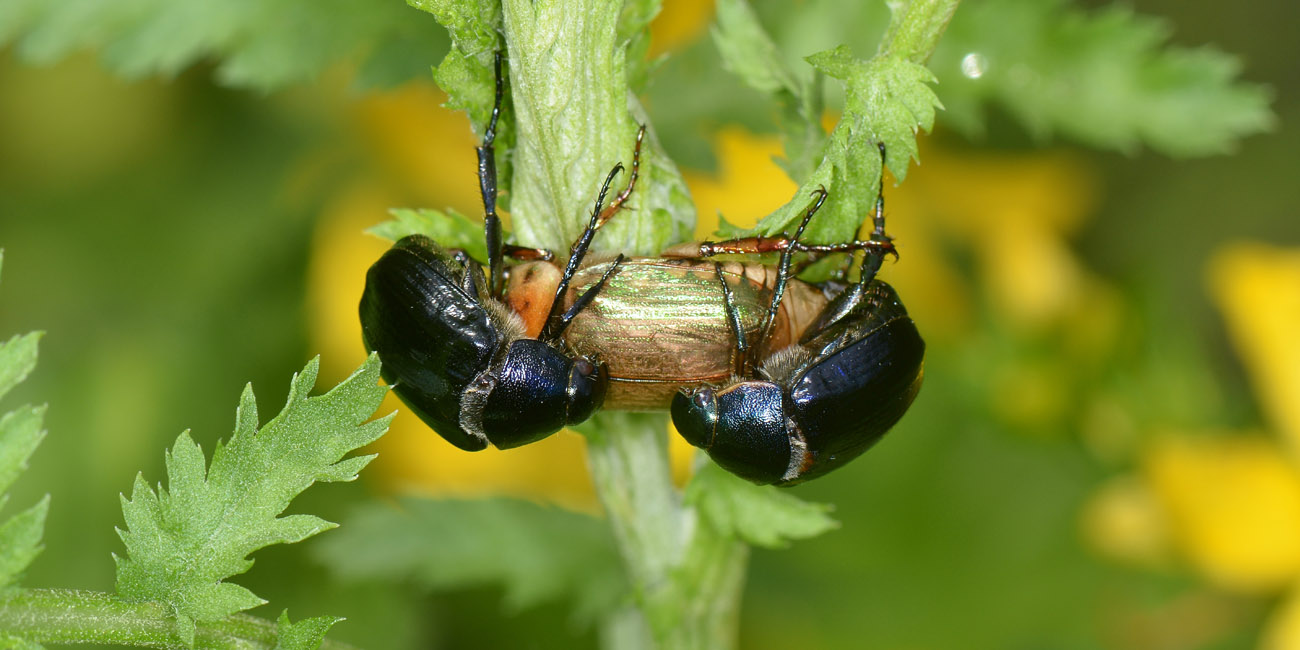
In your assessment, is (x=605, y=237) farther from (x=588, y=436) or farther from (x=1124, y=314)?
(x=1124, y=314)

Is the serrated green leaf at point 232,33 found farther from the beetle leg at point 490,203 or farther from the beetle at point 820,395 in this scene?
the beetle at point 820,395

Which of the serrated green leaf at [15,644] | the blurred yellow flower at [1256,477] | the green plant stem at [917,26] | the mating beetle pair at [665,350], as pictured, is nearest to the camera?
the serrated green leaf at [15,644]

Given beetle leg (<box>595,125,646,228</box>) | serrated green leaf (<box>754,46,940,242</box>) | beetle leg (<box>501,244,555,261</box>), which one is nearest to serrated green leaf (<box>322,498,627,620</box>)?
beetle leg (<box>501,244,555,261</box>)

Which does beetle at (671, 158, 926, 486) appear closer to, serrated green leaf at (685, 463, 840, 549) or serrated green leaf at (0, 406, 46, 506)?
serrated green leaf at (685, 463, 840, 549)

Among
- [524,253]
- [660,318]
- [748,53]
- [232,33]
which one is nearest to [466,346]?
[524,253]

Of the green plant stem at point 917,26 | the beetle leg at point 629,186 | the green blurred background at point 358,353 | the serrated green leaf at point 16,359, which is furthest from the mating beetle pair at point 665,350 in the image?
the green blurred background at point 358,353

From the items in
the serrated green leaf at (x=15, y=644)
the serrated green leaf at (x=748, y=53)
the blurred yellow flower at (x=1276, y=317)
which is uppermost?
the blurred yellow flower at (x=1276, y=317)
